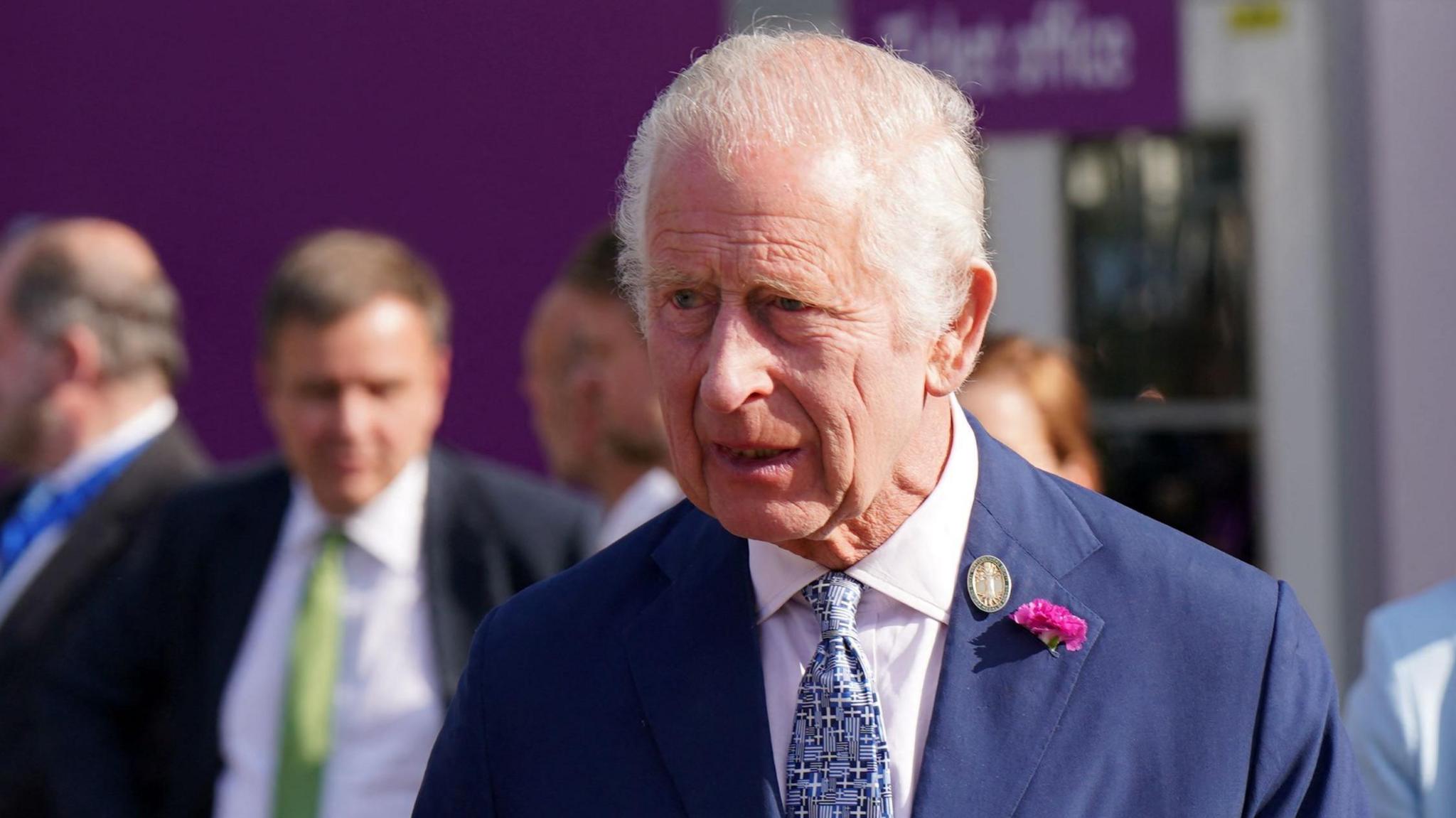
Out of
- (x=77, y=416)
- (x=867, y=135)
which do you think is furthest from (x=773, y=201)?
(x=77, y=416)

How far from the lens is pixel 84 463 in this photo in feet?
14.4

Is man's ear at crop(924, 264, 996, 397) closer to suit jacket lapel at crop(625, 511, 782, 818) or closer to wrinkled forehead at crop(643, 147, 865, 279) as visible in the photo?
wrinkled forehead at crop(643, 147, 865, 279)

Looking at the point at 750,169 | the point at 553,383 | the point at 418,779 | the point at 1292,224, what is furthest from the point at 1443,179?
the point at 750,169

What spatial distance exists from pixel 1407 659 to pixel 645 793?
1264 millimetres

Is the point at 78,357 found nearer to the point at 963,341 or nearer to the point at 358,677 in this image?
the point at 358,677

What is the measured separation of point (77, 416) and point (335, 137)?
155cm

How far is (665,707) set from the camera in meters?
1.98

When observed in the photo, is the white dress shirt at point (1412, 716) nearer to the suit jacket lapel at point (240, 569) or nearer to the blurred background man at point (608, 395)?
the blurred background man at point (608, 395)

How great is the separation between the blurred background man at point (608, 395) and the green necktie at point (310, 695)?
57cm

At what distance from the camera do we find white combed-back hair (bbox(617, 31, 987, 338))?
72.3 inches

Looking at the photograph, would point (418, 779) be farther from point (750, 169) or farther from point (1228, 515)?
point (1228, 515)

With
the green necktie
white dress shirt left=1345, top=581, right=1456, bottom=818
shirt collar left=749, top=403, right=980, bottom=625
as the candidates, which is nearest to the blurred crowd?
the green necktie

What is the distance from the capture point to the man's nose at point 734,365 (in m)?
1.81

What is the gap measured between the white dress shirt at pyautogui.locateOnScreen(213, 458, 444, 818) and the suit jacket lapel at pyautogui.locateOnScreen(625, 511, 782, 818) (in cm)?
138
